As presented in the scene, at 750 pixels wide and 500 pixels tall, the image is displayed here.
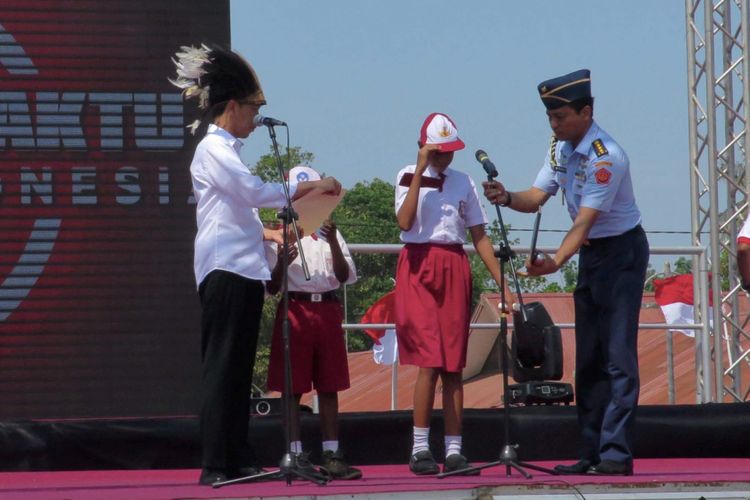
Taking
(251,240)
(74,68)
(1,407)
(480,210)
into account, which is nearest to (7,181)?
(74,68)

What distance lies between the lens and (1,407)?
5.89m

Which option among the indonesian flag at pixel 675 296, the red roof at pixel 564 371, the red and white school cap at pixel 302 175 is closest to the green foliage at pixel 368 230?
the red roof at pixel 564 371

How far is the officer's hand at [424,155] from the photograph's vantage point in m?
5.14

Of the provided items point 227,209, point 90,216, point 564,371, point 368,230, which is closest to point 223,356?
point 227,209

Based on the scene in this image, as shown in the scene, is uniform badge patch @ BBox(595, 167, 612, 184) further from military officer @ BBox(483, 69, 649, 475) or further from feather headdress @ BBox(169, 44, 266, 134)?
feather headdress @ BBox(169, 44, 266, 134)

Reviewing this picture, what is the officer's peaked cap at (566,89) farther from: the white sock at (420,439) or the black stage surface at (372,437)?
the black stage surface at (372,437)

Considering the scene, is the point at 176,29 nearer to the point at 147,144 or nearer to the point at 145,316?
the point at 147,144

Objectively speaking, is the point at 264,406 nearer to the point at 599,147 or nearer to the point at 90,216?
the point at 90,216

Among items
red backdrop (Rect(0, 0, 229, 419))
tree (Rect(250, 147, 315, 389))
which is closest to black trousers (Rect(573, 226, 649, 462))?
red backdrop (Rect(0, 0, 229, 419))

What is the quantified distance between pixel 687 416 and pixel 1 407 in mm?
3158

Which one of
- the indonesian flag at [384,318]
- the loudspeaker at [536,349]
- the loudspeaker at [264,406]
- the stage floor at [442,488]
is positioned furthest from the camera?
the indonesian flag at [384,318]

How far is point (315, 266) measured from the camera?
5.39 meters

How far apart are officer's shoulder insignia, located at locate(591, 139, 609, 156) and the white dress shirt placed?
1121 mm

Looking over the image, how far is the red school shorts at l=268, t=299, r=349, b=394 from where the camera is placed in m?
5.33
